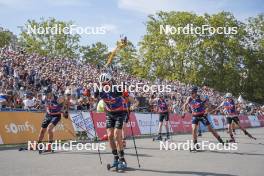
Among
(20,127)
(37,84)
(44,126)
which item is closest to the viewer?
(44,126)

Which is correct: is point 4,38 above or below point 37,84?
above

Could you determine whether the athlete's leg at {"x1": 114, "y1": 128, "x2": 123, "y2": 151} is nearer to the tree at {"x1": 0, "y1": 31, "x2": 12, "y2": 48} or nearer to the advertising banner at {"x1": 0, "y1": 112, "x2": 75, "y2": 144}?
the advertising banner at {"x1": 0, "y1": 112, "x2": 75, "y2": 144}

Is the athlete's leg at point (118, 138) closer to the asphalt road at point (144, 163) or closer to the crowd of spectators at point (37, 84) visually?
the asphalt road at point (144, 163)

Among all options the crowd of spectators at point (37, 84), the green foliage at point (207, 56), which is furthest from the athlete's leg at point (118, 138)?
the green foliage at point (207, 56)

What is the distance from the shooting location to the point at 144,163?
11.8 meters

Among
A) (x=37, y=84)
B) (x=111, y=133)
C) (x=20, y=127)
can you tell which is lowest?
(x=20, y=127)

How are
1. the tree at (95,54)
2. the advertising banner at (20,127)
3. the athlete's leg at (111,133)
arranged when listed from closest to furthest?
the athlete's leg at (111,133), the advertising banner at (20,127), the tree at (95,54)

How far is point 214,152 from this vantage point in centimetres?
1480

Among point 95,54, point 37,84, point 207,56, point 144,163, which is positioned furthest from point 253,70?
point 144,163

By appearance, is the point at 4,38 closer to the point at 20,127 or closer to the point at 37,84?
the point at 37,84

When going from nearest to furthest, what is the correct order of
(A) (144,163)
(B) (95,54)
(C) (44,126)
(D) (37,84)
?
(A) (144,163), (C) (44,126), (D) (37,84), (B) (95,54)

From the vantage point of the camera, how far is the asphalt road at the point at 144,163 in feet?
32.8

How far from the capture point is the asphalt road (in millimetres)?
9991

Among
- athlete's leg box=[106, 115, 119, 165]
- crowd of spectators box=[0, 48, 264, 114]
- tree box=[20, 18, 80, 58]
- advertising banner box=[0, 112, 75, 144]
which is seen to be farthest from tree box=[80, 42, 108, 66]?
athlete's leg box=[106, 115, 119, 165]
